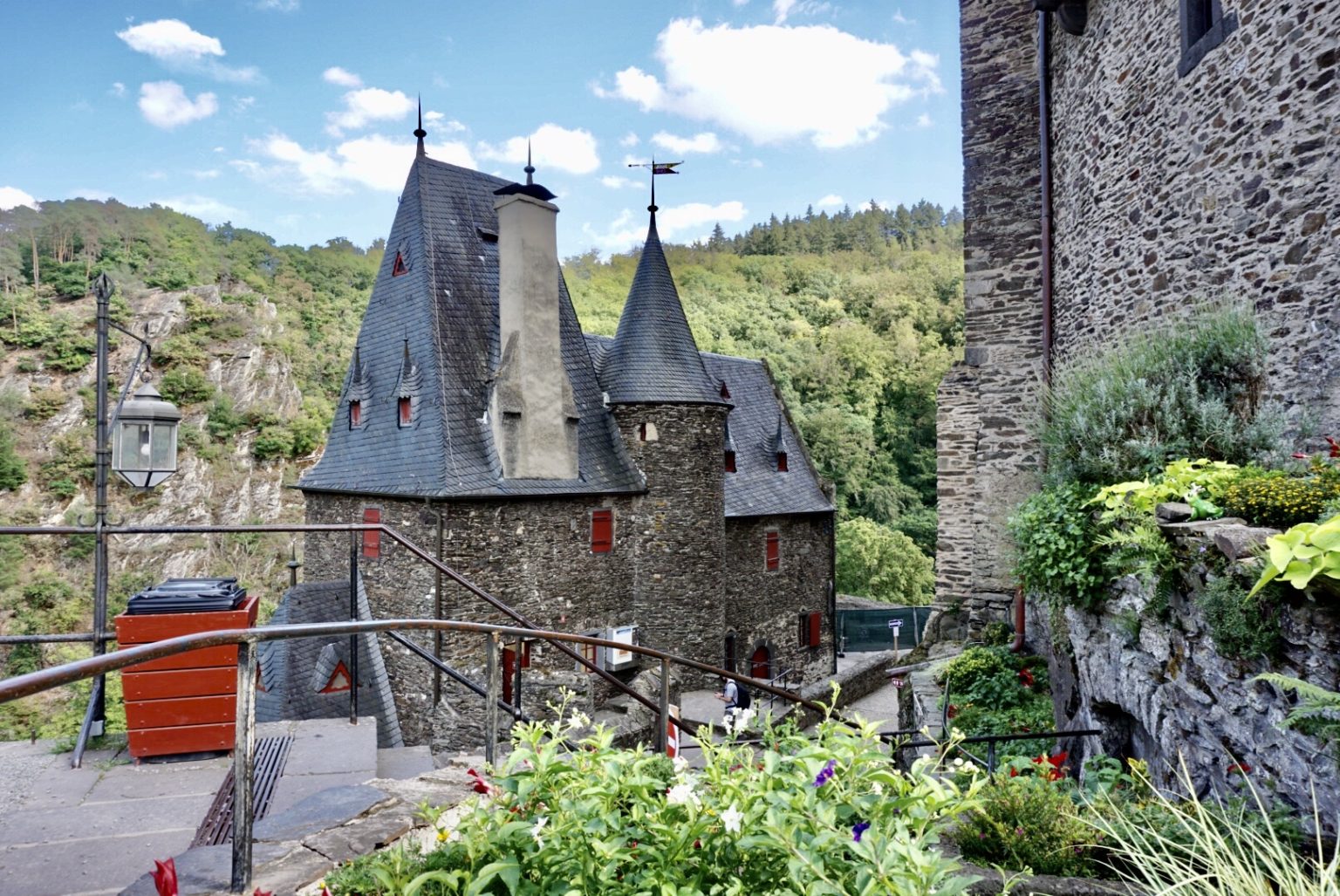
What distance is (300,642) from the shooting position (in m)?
14.8

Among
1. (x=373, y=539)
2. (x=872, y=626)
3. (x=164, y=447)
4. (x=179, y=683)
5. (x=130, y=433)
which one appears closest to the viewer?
(x=179, y=683)

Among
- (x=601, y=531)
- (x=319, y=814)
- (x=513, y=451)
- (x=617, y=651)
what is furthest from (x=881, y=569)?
(x=319, y=814)

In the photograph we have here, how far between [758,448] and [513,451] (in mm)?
10096

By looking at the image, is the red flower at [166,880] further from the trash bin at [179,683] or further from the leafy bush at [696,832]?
the trash bin at [179,683]

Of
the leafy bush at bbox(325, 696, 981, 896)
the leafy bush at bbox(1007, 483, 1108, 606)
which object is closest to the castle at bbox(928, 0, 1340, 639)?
the leafy bush at bbox(1007, 483, 1108, 606)

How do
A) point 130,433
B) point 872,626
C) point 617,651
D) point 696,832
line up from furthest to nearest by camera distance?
point 872,626 → point 617,651 → point 130,433 → point 696,832

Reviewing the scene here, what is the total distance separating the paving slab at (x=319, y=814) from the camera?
248cm

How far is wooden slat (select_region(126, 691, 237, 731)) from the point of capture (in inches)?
136

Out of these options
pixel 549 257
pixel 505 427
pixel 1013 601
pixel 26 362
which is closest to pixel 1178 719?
pixel 1013 601

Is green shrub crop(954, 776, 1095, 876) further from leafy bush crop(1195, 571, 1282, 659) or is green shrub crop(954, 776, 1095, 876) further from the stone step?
the stone step

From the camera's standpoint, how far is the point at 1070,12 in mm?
8773

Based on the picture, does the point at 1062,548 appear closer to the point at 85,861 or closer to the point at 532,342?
the point at 85,861

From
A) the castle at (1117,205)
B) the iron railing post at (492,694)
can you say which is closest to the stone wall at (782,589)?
the castle at (1117,205)

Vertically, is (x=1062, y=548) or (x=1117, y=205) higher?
(x=1117, y=205)
